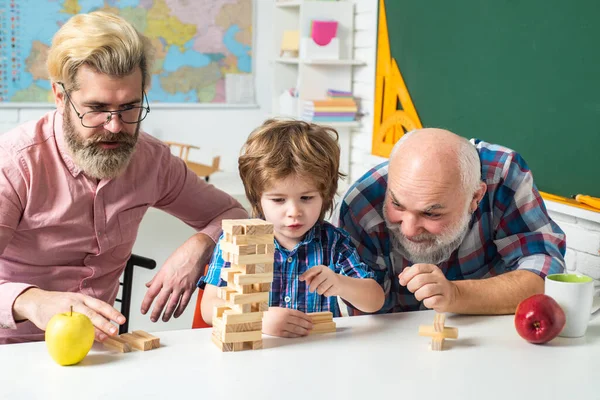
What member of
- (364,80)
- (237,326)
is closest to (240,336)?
(237,326)

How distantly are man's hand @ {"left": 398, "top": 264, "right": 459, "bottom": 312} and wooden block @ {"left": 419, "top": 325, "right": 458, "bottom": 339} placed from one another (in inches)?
3.8

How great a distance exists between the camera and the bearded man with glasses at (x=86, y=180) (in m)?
1.88

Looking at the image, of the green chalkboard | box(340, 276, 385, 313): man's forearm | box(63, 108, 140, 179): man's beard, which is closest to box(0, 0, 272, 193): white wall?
the green chalkboard

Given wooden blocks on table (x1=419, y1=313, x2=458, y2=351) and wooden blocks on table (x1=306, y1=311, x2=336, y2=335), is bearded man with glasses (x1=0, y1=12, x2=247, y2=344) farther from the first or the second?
wooden blocks on table (x1=419, y1=313, x2=458, y2=351)

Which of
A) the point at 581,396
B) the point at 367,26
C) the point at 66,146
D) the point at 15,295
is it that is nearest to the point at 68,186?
the point at 66,146

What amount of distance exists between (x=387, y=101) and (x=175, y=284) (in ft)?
8.13

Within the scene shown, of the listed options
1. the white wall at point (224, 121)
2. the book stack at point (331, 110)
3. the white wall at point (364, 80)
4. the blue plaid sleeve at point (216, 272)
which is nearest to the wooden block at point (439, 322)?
the blue plaid sleeve at point (216, 272)

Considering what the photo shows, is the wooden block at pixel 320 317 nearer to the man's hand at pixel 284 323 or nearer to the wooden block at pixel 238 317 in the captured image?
the man's hand at pixel 284 323

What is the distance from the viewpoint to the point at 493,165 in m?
2.06

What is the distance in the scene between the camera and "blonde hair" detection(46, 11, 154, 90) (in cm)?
187

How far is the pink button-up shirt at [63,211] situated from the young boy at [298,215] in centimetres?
38

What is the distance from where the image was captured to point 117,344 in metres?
1.46

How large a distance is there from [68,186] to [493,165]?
116 cm

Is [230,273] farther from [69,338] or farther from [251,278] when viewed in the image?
[69,338]
